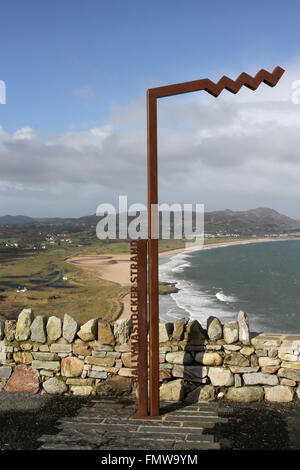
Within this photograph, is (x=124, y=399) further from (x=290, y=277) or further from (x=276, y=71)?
(x=290, y=277)

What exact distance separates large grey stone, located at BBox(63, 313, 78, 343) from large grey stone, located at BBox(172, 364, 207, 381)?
1.67 metres

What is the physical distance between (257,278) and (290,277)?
24.1 feet

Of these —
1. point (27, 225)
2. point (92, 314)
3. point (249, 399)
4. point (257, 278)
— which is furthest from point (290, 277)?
point (249, 399)

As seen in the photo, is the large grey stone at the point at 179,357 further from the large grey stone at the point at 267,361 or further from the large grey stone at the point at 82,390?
the large grey stone at the point at 82,390

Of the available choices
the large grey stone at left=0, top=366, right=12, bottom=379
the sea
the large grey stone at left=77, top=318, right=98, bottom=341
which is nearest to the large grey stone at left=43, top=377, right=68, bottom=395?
the large grey stone at left=0, top=366, right=12, bottom=379

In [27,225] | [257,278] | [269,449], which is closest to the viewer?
[269,449]

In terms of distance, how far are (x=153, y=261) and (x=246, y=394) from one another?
8.08 ft

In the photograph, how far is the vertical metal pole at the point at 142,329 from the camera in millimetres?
6086

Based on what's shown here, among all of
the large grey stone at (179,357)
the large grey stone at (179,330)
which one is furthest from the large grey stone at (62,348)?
the large grey stone at (179,330)

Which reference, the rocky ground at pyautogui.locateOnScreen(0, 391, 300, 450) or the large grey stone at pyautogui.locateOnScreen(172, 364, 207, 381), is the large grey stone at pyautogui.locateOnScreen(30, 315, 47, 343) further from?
the large grey stone at pyautogui.locateOnScreen(172, 364, 207, 381)

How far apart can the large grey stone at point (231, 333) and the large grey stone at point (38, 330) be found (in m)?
2.87

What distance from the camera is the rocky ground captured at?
17.2ft

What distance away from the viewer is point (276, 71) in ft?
20.5

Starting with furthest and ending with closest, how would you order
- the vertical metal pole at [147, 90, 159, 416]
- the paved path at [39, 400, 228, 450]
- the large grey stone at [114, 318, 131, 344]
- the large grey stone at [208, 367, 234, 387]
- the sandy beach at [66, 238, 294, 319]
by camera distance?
1. the sandy beach at [66, 238, 294, 319]
2. the large grey stone at [114, 318, 131, 344]
3. the large grey stone at [208, 367, 234, 387]
4. the vertical metal pole at [147, 90, 159, 416]
5. the paved path at [39, 400, 228, 450]
